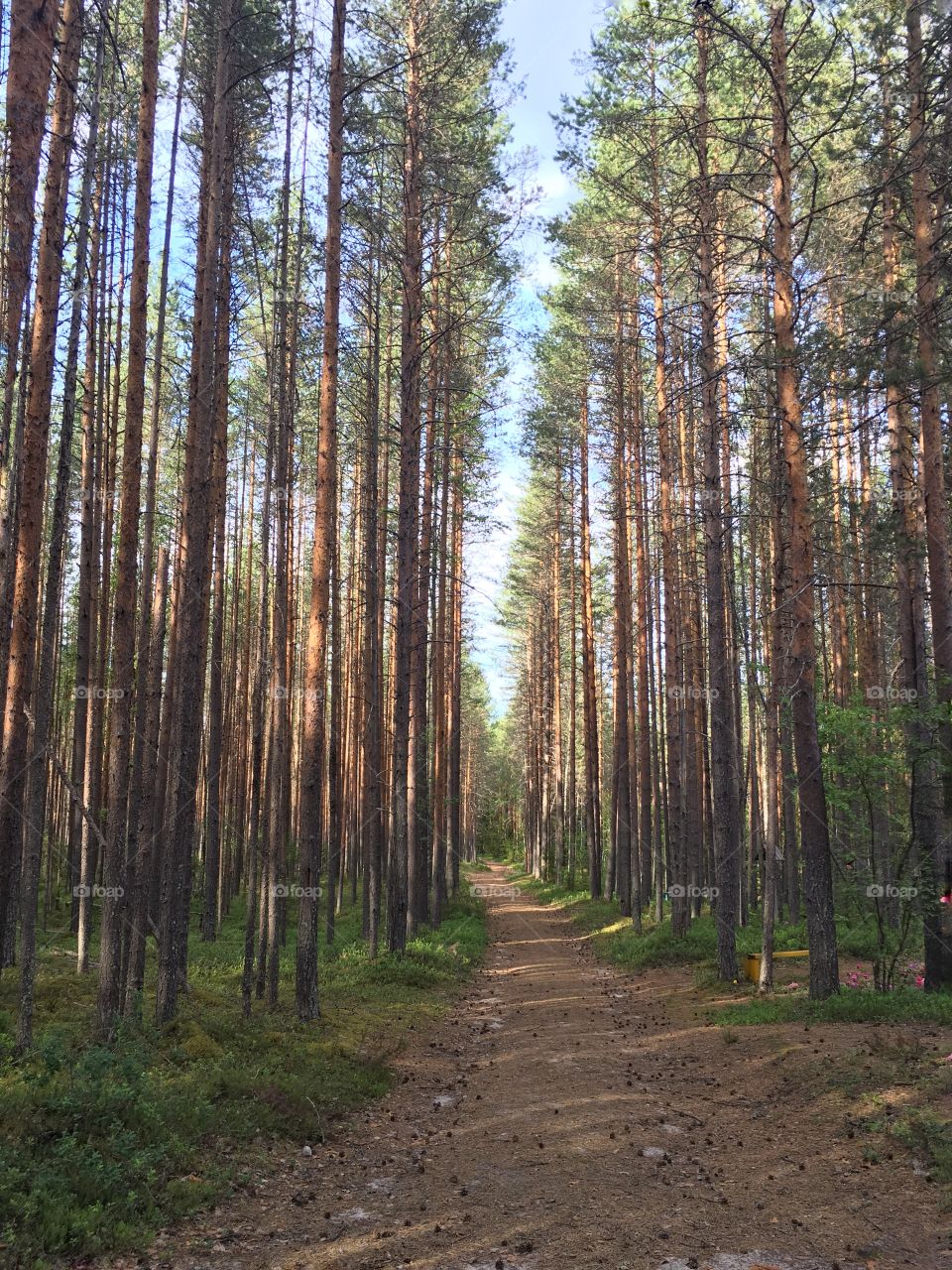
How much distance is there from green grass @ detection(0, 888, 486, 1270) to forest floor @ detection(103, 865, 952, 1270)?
29cm

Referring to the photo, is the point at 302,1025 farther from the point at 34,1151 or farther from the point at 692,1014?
the point at 692,1014

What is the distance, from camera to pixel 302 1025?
363 inches

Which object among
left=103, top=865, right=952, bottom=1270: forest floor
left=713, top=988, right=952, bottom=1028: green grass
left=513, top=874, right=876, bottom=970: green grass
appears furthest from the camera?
left=513, top=874, right=876, bottom=970: green grass

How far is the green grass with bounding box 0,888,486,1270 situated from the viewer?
4520 millimetres

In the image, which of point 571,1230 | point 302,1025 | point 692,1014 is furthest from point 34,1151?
point 692,1014

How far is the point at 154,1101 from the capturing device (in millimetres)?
5934

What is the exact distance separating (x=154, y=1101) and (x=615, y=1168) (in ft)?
11.2

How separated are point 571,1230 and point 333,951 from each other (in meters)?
11.8
